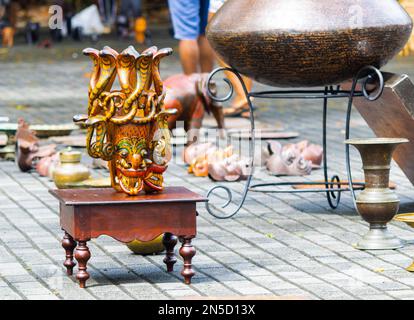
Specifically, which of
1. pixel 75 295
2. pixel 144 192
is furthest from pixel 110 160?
pixel 75 295

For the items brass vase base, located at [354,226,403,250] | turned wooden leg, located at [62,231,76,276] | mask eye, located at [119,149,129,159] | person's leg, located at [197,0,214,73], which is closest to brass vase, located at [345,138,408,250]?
brass vase base, located at [354,226,403,250]

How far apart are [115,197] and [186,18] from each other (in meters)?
5.99

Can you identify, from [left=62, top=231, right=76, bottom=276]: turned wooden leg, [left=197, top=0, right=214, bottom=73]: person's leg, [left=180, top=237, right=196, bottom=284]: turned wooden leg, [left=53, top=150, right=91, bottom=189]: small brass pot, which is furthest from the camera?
[left=197, top=0, right=214, bottom=73]: person's leg

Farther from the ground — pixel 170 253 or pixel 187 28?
pixel 187 28

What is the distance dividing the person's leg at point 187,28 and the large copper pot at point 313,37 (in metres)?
4.40

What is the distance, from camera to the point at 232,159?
8547 millimetres

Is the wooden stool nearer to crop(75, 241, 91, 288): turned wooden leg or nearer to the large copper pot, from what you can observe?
crop(75, 241, 91, 288): turned wooden leg

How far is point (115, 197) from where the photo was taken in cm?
547

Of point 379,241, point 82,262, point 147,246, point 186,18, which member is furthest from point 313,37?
point 186,18

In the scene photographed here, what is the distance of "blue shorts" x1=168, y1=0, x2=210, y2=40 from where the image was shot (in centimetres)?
1127

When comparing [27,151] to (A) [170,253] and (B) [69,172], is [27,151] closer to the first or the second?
(B) [69,172]

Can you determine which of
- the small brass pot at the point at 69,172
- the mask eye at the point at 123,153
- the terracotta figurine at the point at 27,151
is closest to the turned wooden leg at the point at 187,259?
the mask eye at the point at 123,153

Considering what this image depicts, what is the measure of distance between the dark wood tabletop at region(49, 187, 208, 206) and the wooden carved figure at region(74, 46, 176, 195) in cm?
6
